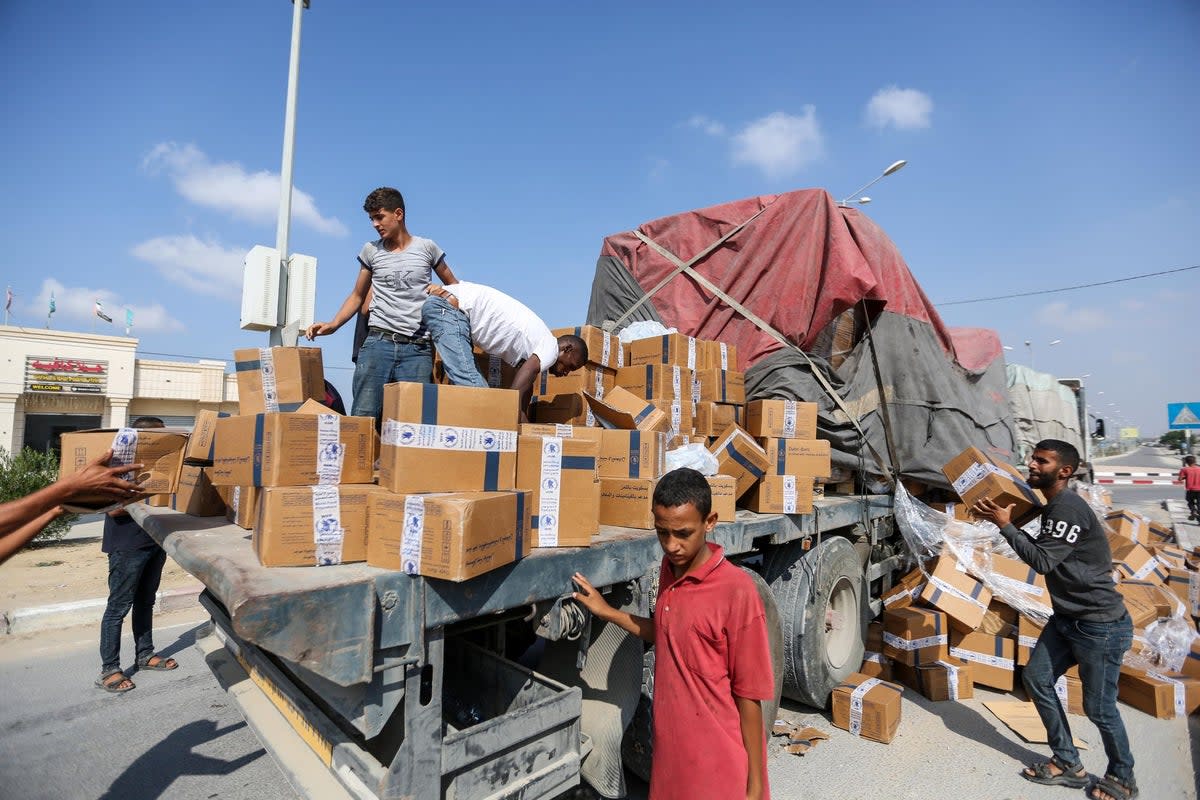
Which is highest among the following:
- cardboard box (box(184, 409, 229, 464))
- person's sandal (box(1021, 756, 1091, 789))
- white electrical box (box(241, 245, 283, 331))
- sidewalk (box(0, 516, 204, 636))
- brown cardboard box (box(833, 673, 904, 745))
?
white electrical box (box(241, 245, 283, 331))

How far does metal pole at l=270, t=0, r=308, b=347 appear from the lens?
5312 mm

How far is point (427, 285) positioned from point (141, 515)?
5.89 feet

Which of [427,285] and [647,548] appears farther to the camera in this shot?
[427,285]

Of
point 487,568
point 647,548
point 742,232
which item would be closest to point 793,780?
point 647,548

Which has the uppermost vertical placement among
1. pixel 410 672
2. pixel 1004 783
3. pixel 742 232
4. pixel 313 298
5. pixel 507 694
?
pixel 742 232

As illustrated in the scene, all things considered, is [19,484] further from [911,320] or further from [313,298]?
[911,320]

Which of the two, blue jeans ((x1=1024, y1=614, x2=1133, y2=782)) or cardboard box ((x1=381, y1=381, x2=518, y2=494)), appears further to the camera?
blue jeans ((x1=1024, y1=614, x2=1133, y2=782))

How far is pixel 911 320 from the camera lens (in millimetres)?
5141

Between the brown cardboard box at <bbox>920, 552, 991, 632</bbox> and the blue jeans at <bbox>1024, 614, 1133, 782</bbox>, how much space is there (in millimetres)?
1155

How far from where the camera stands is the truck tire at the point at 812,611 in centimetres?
385

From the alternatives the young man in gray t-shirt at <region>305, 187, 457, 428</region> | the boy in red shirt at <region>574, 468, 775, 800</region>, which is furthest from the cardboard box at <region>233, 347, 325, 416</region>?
the boy in red shirt at <region>574, 468, 775, 800</region>

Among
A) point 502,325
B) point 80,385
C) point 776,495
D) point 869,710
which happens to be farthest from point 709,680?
point 80,385

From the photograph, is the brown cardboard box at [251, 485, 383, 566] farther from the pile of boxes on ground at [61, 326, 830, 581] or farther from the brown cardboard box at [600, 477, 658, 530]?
the brown cardboard box at [600, 477, 658, 530]

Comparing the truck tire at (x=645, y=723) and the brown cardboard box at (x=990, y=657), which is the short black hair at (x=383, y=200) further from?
the brown cardboard box at (x=990, y=657)
